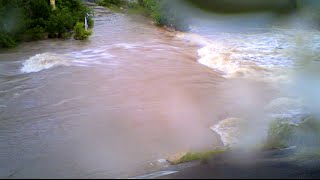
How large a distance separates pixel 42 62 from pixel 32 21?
4.76 meters

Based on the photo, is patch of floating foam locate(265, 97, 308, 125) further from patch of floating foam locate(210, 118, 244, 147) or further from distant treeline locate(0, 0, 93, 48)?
distant treeline locate(0, 0, 93, 48)

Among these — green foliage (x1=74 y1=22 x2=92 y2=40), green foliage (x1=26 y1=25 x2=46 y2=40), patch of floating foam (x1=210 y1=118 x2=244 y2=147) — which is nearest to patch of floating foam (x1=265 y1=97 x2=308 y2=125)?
patch of floating foam (x1=210 y1=118 x2=244 y2=147)

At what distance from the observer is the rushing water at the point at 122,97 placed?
16.0 feet

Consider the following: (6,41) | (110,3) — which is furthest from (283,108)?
(110,3)

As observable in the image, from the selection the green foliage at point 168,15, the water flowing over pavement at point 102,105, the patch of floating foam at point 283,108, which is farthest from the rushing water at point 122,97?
the green foliage at point 168,15

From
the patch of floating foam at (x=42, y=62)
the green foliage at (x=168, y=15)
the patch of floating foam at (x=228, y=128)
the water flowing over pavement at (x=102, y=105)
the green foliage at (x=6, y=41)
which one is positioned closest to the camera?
the green foliage at (x=168, y=15)

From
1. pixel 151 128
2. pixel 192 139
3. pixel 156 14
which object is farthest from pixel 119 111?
pixel 156 14

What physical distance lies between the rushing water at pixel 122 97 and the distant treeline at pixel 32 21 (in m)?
0.87

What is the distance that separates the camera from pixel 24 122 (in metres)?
7.20

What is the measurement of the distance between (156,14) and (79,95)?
975cm

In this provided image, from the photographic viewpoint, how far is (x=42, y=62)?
11.7 metres

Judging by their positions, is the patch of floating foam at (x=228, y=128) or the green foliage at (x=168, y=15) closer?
the green foliage at (x=168, y=15)

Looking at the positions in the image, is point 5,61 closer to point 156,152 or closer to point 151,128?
point 151,128

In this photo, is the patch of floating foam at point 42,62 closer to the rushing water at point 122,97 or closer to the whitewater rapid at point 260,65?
the rushing water at point 122,97
